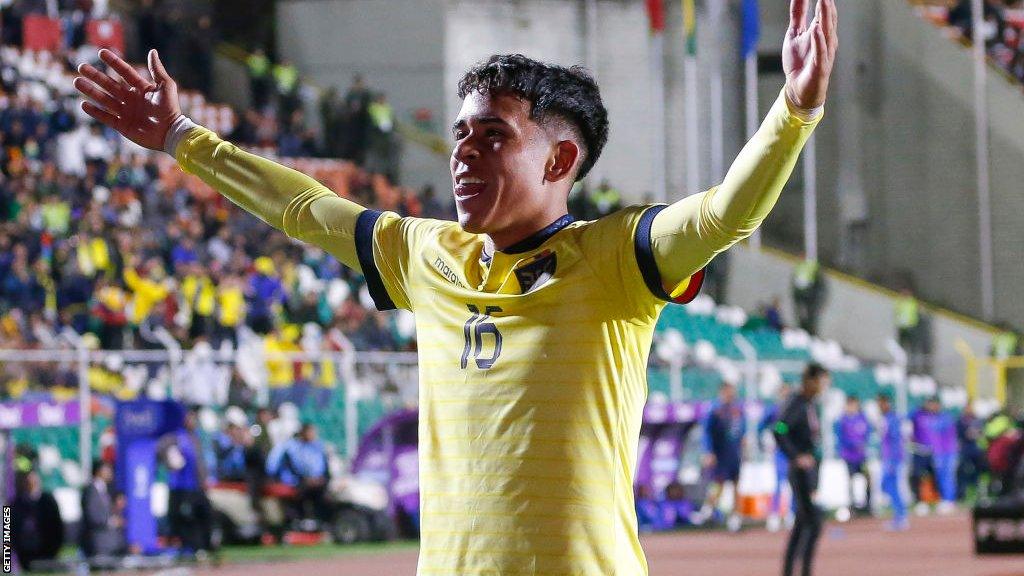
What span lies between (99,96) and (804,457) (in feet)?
31.3

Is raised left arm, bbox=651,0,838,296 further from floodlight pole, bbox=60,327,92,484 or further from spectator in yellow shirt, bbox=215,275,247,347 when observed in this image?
spectator in yellow shirt, bbox=215,275,247,347

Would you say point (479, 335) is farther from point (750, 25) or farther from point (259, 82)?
point (750, 25)

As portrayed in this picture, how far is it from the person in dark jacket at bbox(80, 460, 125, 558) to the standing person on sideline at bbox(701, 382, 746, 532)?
8.56 m

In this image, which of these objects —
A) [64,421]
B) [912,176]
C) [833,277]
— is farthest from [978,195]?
[64,421]

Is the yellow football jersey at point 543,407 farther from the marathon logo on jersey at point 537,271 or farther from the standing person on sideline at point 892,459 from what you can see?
the standing person on sideline at point 892,459

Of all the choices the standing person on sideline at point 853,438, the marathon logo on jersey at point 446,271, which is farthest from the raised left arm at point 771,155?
the standing person on sideline at point 853,438

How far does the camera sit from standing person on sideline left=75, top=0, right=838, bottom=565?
3254 millimetres

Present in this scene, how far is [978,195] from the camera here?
32.0 m

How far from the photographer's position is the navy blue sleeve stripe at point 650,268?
11.1ft

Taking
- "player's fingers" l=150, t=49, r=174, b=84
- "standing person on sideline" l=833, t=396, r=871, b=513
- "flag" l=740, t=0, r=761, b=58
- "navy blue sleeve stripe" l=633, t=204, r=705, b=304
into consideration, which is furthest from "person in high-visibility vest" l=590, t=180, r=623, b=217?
"navy blue sleeve stripe" l=633, t=204, r=705, b=304

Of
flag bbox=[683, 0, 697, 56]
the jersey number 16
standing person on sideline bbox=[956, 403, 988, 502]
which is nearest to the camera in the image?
the jersey number 16

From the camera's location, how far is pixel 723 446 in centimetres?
2109

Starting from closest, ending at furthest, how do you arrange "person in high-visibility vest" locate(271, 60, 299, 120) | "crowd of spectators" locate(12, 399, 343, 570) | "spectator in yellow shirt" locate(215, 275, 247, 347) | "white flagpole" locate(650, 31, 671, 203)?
"crowd of spectators" locate(12, 399, 343, 570)
"spectator in yellow shirt" locate(215, 275, 247, 347)
"person in high-visibility vest" locate(271, 60, 299, 120)
"white flagpole" locate(650, 31, 671, 203)

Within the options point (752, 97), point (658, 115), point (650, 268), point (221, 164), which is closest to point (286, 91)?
point (658, 115)
